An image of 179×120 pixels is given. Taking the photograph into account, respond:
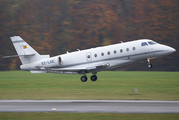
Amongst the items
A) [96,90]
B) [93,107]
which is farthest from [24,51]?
[93,107]

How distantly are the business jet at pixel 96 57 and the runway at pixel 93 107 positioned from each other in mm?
9771

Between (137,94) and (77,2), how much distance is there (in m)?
38.4

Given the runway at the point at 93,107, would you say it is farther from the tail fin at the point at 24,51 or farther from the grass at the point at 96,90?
the tail fin at the point at 24,51

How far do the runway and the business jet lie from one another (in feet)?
A: 32.1

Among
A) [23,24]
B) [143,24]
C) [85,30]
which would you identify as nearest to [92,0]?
[85,30]

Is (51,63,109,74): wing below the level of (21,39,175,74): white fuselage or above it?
below

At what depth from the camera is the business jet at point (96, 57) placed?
2448cm

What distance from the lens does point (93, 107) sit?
13719 millimetres

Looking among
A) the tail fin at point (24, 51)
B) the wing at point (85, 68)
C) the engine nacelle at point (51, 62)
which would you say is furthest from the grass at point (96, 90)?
the tail fin at point (24, 51)

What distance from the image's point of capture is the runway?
12742mm

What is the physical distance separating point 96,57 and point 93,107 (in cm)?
1220
